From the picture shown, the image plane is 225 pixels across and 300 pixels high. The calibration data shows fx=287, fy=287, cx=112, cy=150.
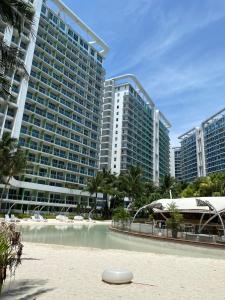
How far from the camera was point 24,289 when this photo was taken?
9344 millimetres

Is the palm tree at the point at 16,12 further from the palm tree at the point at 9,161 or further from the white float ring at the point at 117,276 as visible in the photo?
the palm tree at the point at 9,161

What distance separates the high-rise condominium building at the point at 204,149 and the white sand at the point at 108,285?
133 meters

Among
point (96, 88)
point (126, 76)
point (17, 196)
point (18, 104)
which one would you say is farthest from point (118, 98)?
point (17, 196)

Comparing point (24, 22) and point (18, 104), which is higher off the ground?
point (18, 104)

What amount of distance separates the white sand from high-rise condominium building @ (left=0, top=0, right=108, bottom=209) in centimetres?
5081

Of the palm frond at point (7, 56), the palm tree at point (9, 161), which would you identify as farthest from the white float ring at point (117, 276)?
the palm tree at point (9, 161)

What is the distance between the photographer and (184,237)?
26359 mm

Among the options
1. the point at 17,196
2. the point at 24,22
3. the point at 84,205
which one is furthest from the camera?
the point at 84,205

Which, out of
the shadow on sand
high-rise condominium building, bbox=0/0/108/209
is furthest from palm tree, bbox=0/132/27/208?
the shadow on sand

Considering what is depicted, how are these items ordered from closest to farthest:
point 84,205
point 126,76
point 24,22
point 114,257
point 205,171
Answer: point 24,22 < point 114,257 < point 84,205 < point 126,76 < point 205,171

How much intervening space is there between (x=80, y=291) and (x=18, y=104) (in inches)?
2531

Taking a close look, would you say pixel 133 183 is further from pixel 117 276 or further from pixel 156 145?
pixel 156 145

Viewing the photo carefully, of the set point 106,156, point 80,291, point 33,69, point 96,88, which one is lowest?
point 80,291

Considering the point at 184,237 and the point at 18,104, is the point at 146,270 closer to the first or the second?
the point at 184,237
